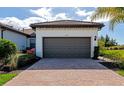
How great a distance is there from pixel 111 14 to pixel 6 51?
21.9ft

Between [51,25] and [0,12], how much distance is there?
5.37 meters

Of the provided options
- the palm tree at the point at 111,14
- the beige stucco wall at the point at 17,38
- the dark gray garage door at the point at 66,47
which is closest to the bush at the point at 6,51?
the palm tree at the point at 111,14

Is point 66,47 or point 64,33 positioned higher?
point 64,33

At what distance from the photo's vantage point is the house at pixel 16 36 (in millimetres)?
24922

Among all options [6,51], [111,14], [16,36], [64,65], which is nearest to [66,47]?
[64,65]

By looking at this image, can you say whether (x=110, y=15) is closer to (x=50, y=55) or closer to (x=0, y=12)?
(x=50, y=55)

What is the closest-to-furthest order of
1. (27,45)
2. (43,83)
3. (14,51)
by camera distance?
1. (43,83)
2. (14,51)
3. (27,45)

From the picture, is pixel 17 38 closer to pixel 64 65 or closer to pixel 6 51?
pixel 64 65

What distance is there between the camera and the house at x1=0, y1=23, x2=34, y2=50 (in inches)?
981

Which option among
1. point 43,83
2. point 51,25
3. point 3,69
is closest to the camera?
point 43,83

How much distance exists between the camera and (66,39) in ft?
81.8

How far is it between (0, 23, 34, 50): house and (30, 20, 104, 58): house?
102 inches
